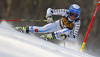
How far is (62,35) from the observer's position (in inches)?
102

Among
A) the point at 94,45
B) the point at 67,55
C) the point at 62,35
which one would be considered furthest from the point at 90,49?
the point at 67,55

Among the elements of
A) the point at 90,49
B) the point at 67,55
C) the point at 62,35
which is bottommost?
the point at 90,49

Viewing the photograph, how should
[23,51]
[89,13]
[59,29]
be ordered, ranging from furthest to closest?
[89,13] < [59,29] < [23,51]

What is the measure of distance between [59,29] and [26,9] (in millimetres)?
2089

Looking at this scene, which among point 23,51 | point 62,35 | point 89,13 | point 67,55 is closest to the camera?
point 23,51

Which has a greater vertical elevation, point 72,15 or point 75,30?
point 72,15

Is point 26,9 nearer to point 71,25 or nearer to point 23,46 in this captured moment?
point 71,25

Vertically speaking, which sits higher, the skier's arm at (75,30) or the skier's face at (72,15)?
the skier's face at (72,15)

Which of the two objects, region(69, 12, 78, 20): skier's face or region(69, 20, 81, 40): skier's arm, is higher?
region(69, 12, 78, 20): skier's face

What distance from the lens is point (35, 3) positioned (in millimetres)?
4574

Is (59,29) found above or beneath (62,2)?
beneath

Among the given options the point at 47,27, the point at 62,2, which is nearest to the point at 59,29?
the point at 47,27

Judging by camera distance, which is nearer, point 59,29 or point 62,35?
point 62,35

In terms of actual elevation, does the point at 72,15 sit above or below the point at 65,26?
above
